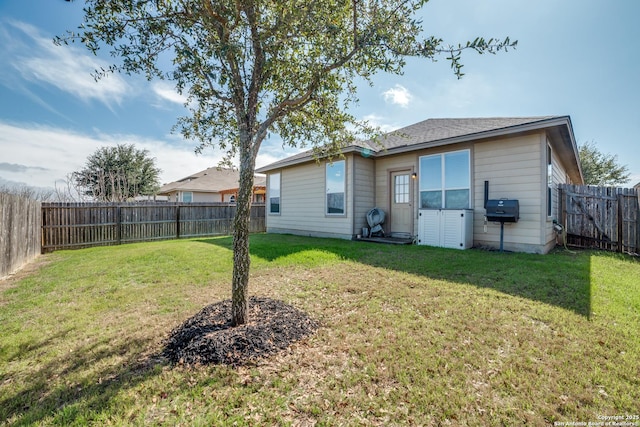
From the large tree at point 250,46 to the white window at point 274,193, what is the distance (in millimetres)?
8742

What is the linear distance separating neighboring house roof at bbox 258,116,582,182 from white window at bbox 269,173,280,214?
1992 mm

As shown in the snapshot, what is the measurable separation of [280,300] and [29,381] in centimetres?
238

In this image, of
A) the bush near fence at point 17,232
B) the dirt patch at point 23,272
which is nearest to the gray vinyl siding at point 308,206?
the dirt patch at point 23,272

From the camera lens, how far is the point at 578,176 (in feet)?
41.9

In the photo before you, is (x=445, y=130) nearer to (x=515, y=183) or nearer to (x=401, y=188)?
(x=401, y=188)

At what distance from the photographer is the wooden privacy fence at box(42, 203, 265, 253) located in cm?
888

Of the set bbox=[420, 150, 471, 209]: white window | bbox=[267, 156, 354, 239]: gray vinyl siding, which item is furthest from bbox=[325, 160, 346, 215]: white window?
bbox=[420, 150, 471, 209]: white window

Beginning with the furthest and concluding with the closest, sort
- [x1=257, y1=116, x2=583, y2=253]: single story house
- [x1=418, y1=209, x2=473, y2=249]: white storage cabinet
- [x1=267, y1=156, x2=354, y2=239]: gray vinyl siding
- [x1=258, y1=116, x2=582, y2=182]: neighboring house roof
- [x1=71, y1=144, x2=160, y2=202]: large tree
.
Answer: [x1=71, y1=144, x2=160, y2=202]: large tree < [x1=267, y1=156, x2=354, y2=239]: gray vinyl siding < [x1=418, y1=209, x2=473, y2=249]: white storage cabinet < [x1=257, y1=116, x2=583, y2=253]: single story house < [x1=258, y1=116, x2=582, y2=182]: neighboring house roof

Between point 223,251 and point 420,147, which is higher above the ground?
point 420,147

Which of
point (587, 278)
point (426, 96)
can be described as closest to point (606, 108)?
point (426, 96)

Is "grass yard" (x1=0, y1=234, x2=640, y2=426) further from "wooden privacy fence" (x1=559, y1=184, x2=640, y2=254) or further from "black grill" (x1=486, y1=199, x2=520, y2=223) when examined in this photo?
"wooden privacy fence" (x1=559, y1=184, x2=640, y2=254)

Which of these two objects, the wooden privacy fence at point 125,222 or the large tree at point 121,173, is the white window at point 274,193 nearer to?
the wooden privacy fence at point 125,222

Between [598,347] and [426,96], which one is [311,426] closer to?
[598,347]

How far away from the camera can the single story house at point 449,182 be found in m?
6.19
